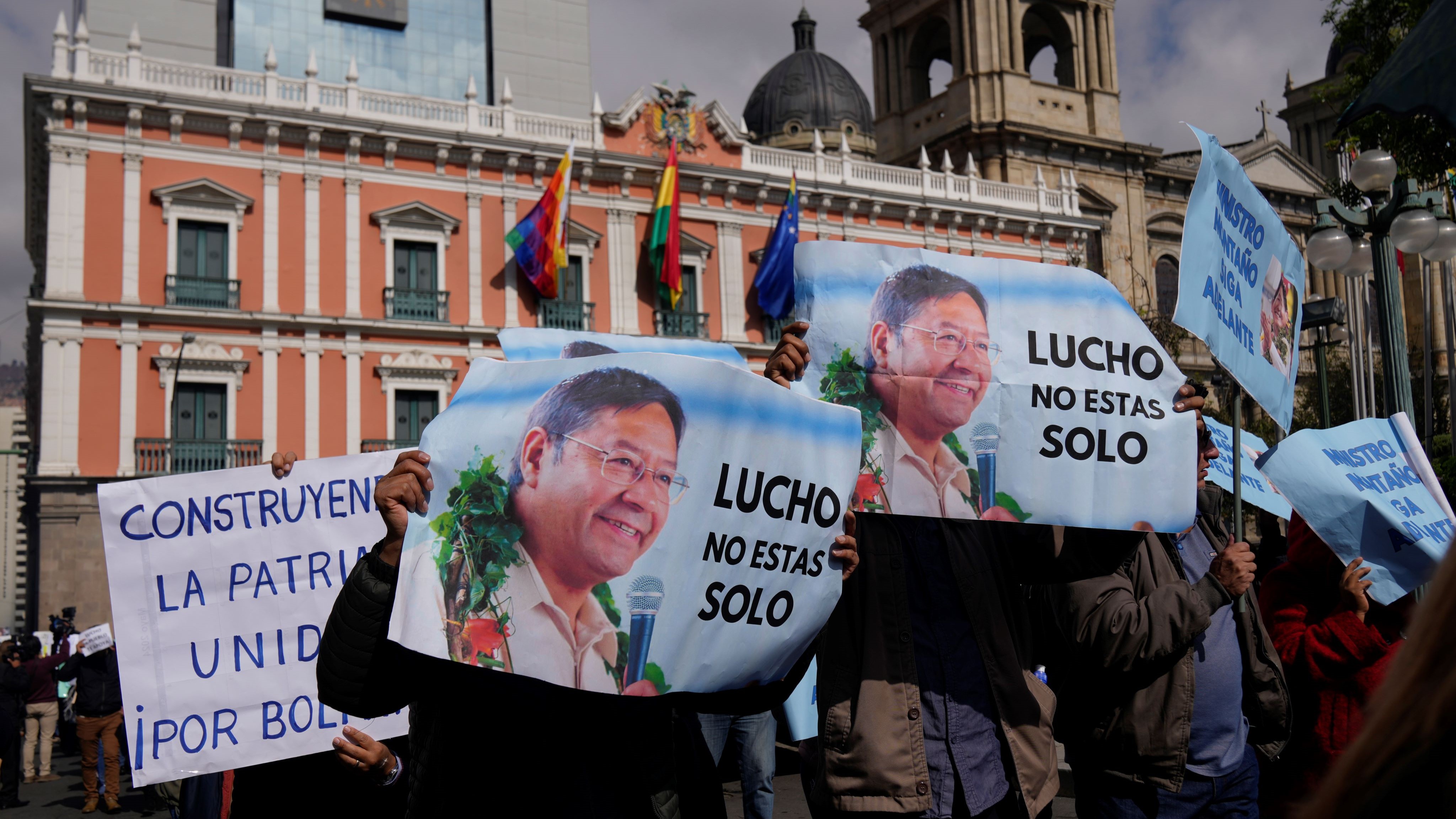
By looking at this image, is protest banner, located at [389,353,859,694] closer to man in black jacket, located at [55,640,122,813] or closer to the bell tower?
man in black jacket, located at [55,640,122,813]

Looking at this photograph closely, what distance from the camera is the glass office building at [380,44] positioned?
29094 mm

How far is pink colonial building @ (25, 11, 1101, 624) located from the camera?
2252 cm

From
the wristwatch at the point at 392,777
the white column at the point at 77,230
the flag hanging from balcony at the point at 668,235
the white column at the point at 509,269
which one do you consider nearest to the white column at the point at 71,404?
the white column at the point at 77,230

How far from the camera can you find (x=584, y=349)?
3328 millimetres

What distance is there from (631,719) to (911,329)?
128 centimetres

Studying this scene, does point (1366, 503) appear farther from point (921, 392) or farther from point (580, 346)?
point (580, 346)

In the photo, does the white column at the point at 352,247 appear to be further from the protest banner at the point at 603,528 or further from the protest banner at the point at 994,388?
the protest banner at the point at 603,528

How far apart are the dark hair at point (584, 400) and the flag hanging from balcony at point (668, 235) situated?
81.5ft

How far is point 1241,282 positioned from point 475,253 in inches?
925

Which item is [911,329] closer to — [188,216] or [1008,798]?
[1008,798]

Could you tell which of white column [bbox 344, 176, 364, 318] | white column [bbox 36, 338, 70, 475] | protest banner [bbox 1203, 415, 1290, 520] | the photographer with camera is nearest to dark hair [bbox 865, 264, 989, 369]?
protest banner [bbox 1203, 415, 1290, 520]

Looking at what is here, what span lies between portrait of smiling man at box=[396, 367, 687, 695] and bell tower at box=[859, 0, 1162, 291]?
32.3 metres

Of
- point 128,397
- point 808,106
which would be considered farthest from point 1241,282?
point 808,106

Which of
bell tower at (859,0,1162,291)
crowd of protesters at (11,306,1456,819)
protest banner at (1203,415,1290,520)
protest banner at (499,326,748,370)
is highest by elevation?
bell tower at (859,0,1162,291)
